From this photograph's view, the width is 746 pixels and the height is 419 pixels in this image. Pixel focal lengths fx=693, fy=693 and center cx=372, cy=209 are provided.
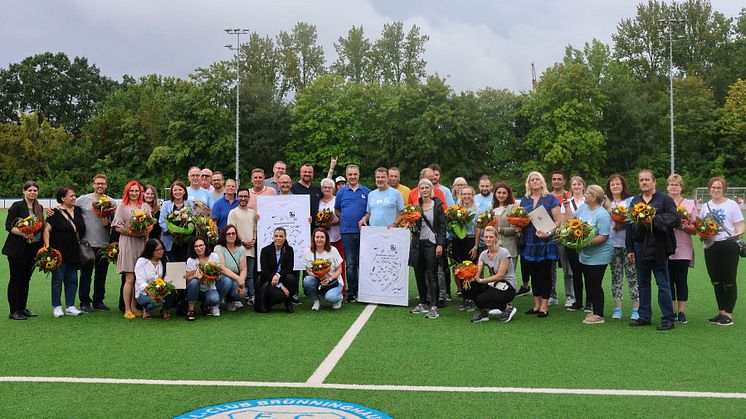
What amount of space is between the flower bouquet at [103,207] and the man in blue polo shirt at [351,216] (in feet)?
10.1

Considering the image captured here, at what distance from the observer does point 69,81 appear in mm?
82812

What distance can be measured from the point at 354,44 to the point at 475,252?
59334 mm

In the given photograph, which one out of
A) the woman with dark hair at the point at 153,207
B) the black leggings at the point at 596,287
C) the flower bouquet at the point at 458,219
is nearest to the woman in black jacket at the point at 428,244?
the flower bouquet at the point at 458,219

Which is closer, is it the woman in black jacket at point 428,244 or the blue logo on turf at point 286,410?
the blue logo on turf at point 286,410

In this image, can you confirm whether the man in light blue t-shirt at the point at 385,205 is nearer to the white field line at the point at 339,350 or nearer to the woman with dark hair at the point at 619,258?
the white field line at the point at 339,350

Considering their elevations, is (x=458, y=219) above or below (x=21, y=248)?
above

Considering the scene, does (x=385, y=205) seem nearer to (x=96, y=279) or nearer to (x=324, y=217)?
(x=324, y=217)

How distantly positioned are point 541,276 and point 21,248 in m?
6.55

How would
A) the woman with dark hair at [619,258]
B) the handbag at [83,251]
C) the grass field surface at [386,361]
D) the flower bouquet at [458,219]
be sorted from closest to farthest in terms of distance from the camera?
the grass field surface at [386,361] < the woman with dark hair at [619,258] < the handbag at [83,251] < the flower bouquet at [458,219]

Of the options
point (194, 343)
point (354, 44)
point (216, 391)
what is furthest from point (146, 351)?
point (354, 44)

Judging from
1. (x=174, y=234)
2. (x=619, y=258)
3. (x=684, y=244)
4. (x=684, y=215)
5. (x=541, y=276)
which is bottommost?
(x=541, y=276)

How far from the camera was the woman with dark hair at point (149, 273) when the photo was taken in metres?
8.69

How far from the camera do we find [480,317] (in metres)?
8.64

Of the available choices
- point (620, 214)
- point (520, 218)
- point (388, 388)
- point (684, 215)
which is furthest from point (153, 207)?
point (684, 215)
